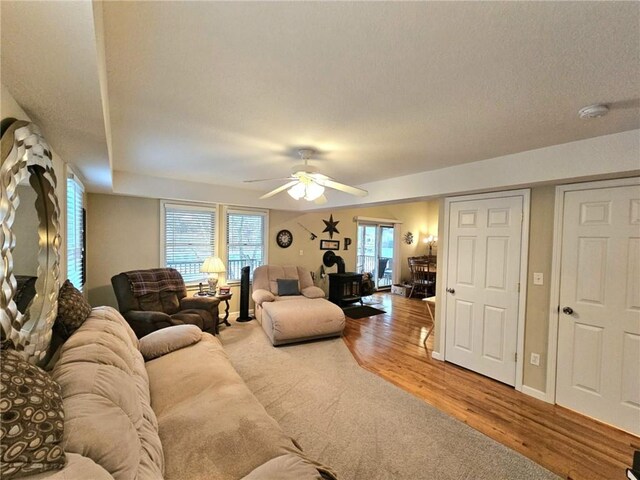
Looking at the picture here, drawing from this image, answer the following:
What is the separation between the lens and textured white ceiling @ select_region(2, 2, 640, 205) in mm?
1016

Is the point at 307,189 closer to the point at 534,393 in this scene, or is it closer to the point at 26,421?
the point at 26,421

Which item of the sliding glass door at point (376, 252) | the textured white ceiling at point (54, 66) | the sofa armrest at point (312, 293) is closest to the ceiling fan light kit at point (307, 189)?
the textured white ceiling at point (54, 66)

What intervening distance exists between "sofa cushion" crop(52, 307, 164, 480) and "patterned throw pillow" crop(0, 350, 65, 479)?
9cm

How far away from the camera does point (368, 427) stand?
2.17 m

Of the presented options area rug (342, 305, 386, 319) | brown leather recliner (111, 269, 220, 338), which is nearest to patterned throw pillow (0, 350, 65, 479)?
brown leather recliner (111, 269, 220, 338)

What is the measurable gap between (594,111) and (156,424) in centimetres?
312

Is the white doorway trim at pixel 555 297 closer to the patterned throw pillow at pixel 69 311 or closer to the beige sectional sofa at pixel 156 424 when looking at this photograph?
the beige sectional sofa at pixel 156 424

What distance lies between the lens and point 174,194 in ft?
13.4

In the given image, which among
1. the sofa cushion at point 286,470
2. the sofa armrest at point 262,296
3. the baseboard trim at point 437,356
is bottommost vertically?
the baseboard trim at point 437,356

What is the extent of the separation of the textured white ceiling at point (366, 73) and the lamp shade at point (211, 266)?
227 cm

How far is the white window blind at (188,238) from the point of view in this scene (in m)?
4.43

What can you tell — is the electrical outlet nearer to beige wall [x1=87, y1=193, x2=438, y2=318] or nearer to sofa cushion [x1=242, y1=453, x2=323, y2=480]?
sofa cushion [x1=242, y1=453, x2=323, y2=480]

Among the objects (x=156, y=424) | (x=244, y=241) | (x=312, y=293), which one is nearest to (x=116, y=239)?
(x=244, y=241)

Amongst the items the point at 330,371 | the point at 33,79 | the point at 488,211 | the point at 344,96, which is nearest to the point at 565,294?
the point at 488,211
